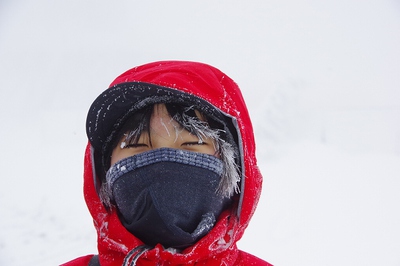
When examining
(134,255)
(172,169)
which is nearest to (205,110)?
(172,169)

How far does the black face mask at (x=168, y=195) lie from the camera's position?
3.55 ft

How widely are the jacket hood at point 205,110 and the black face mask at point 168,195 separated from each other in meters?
0.04

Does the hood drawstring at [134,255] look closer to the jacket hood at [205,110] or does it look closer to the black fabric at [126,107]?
the jacket hood at [205,110]

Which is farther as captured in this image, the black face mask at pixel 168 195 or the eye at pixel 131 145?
the eye at pixel 131 145

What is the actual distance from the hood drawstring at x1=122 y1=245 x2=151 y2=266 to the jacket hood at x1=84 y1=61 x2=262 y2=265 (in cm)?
1

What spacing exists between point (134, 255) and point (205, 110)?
0.53 metres

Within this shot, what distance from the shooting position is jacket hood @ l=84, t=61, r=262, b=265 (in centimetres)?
110

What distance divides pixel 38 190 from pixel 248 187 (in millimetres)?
3381

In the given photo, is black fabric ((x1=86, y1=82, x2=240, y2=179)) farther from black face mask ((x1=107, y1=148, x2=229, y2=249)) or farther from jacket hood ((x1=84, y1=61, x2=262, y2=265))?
black face mask ((x1=107, y1=148, x2=229, y2=249))

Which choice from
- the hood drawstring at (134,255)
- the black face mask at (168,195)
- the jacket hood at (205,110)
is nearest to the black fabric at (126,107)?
the jacket hood at (205,110)

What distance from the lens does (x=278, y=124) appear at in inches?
228

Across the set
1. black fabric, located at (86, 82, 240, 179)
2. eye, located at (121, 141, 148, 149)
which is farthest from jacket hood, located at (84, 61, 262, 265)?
eye, located at (121, 141, 148, 149)

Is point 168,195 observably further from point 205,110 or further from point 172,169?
point 205,110

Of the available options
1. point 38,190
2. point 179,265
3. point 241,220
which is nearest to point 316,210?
point 241,220
